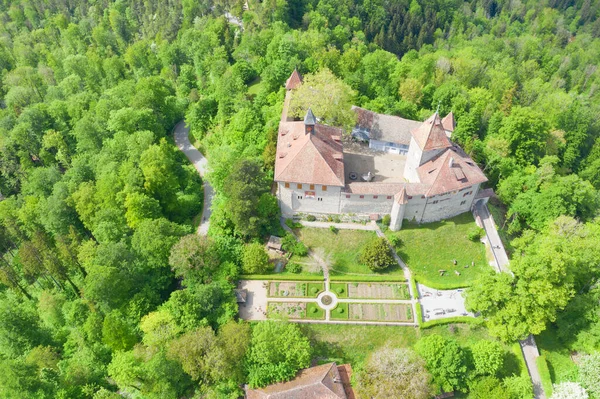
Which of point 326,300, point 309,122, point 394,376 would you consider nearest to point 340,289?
point 326,300

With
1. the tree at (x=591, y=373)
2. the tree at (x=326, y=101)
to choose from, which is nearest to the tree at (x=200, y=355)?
the tree at (x=326, y=101)

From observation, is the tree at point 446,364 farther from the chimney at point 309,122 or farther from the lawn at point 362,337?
the chimney at point 309,122

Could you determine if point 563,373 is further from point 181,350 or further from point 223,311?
point 181,350

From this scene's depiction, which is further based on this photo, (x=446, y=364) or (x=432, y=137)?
(x=432, y=137)

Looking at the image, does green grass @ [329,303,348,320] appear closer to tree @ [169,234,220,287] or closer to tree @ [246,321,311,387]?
tree @ [246,321,311,387]

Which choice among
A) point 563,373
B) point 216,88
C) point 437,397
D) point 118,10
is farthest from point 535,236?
point 118,10

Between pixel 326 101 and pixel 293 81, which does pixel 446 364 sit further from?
pixel 293 81
